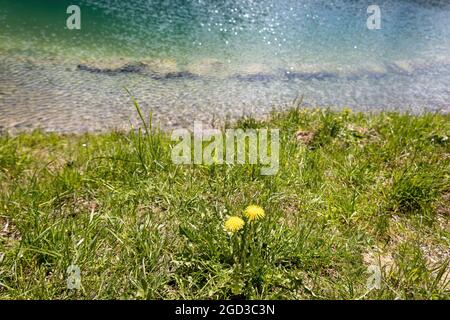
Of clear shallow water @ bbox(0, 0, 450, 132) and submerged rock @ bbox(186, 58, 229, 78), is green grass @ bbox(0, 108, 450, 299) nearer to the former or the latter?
clear shallow water @ bbox(0, 0, 450, 132)

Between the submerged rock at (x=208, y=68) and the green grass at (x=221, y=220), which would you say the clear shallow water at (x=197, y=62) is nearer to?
the submerged rock at (x=208, y=68)

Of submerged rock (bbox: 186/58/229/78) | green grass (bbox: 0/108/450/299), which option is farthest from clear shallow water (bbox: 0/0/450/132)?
green grass (bbox: 0/108/450/299)

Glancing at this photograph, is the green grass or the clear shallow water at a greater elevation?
the clear shallow water

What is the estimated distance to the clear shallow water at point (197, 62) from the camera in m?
6.09

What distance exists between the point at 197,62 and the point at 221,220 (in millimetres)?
5786

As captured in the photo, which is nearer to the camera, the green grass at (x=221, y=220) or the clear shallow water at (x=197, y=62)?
the green grass at (x=221, y=220)

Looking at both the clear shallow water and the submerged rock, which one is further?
the submerged rock

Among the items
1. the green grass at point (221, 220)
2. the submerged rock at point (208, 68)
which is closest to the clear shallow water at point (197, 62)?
the submerged rock at point (208, 68)

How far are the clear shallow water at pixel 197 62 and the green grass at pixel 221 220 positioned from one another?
167 cm

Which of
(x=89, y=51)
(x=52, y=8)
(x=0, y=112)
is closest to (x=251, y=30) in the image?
(x=89, y=51)

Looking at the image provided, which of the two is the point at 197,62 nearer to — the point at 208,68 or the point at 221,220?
the point at 208,68

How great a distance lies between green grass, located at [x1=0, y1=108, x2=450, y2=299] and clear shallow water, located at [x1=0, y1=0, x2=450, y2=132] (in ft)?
5.49

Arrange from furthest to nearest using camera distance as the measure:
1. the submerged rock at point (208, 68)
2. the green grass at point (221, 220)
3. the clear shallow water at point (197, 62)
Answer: the submerged rock at point (208, 68), the clear shallow water at point (197, 62), the green grass at point (221, 220)

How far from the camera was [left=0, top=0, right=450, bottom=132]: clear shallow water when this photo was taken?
6.09 m
